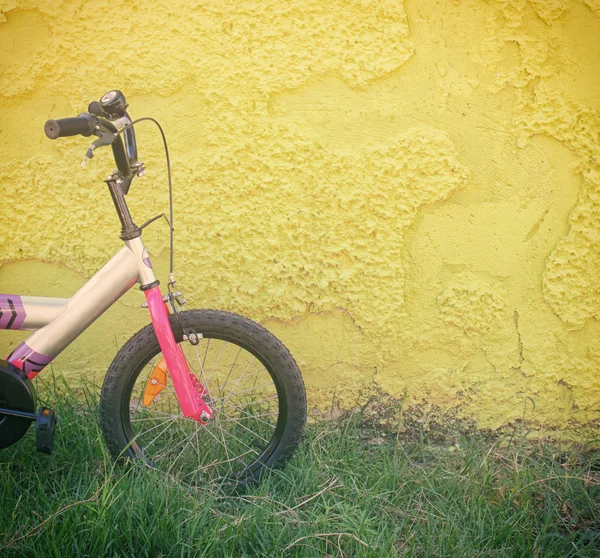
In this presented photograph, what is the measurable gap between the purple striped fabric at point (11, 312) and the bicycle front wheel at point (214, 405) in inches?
12.9

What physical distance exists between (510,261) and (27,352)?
5.67 ft

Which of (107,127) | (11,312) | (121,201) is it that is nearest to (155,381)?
(11,312)

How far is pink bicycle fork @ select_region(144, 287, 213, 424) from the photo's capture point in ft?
5.65

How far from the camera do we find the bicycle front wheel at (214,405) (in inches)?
70.6

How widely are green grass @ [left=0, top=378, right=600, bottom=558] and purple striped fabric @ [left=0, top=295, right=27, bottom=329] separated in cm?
49

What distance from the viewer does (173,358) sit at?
1729mm

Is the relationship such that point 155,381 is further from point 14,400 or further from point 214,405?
point 14,400

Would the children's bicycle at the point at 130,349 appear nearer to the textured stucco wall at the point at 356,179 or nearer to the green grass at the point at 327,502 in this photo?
the green grass at the point at 327,502

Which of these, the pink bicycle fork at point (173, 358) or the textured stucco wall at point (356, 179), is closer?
the pink bicycle fork at point (173, 358)

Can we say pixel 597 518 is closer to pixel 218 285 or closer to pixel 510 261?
pixel 510 261

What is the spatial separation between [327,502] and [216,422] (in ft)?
1.62

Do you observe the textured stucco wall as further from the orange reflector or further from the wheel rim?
the orange reflector

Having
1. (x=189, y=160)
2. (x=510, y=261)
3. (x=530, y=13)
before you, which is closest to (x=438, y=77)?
(x=530, y=13)

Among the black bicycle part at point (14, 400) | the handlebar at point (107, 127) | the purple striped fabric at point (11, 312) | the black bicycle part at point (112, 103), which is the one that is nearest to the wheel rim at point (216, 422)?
the black bicycle part at point (14, 400)
